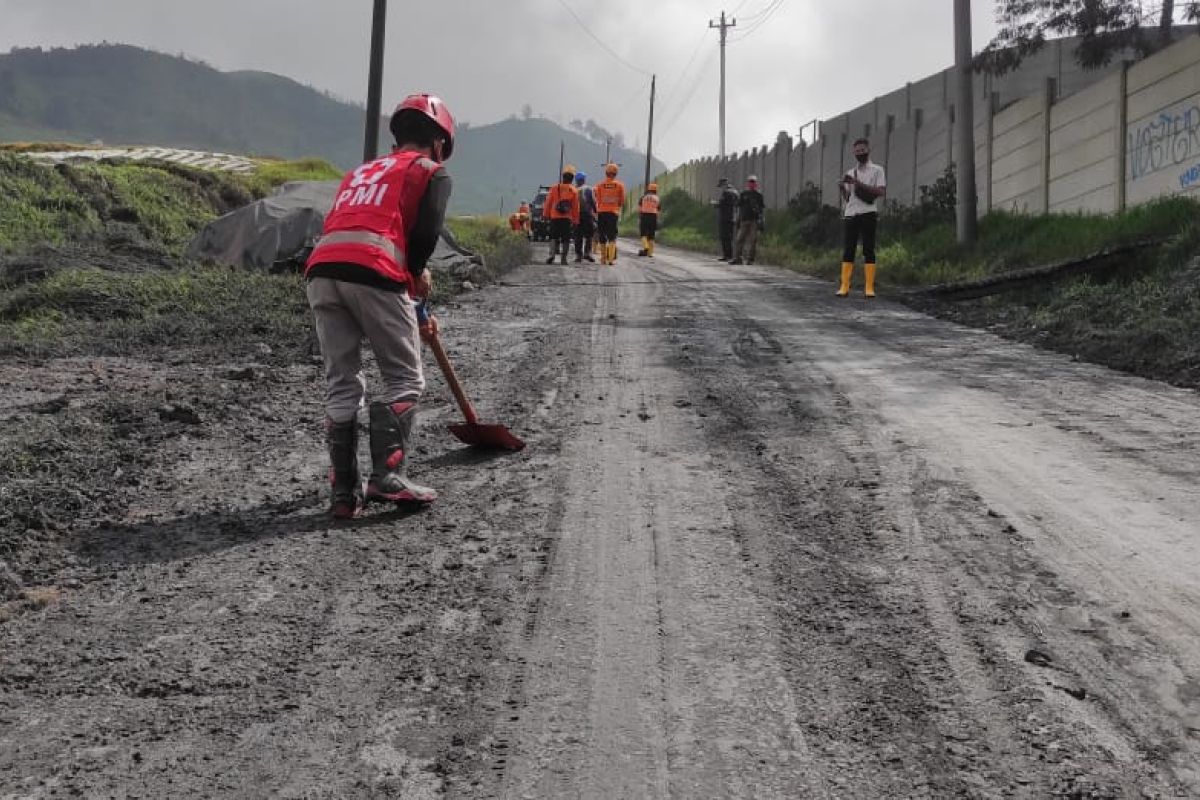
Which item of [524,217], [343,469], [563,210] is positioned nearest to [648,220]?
[563,210]

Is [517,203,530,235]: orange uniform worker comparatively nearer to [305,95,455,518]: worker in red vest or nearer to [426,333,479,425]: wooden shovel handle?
[426,333,479,425]: wooden shovel handle

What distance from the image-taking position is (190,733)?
2688mm

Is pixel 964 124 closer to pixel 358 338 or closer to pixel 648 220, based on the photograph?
pixel 648 220

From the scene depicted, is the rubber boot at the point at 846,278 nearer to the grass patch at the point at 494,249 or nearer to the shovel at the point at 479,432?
the grass patch at the point at 494,249

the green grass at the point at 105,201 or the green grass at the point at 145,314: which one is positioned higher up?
the green grass at the point at 105,201

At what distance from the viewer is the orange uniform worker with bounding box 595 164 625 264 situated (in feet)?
65.9

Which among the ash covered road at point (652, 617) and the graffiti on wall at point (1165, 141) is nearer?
the ash covered road at point (652, 617)

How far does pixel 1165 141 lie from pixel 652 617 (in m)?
12.3

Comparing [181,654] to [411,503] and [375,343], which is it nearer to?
[411,503]

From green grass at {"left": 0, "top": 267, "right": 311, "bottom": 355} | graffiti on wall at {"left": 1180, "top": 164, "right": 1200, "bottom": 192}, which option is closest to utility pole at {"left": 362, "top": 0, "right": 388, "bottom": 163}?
green grass at {"left": 0, "top": 267, "right": 311, "bottom": 355}

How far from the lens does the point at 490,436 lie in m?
5.50

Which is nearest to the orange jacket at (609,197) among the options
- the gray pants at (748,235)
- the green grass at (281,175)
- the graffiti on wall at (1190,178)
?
the gray pants at (748,235)

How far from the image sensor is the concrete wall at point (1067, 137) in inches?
513

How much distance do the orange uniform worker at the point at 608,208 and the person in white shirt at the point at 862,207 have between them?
23.8 ft
